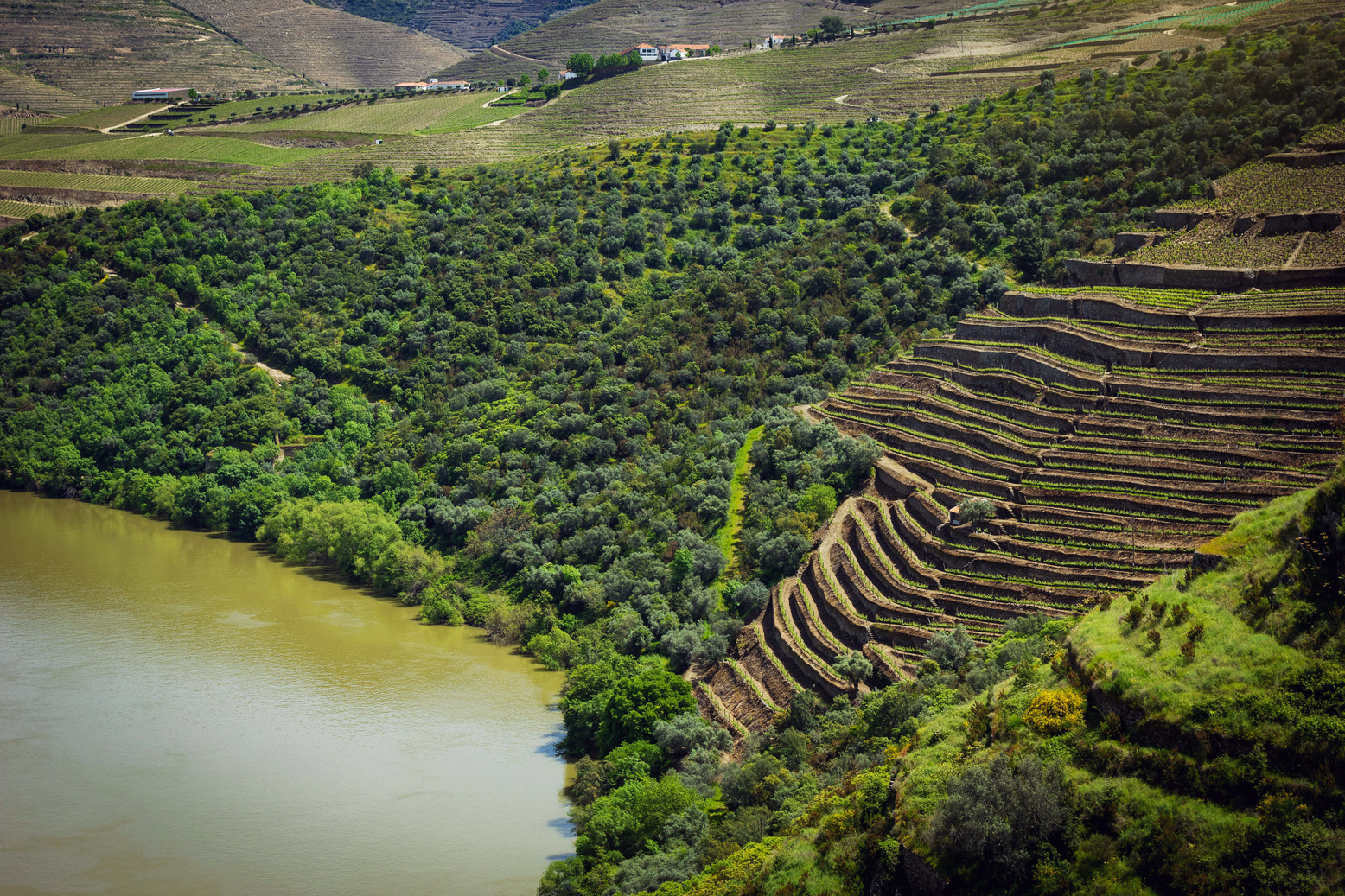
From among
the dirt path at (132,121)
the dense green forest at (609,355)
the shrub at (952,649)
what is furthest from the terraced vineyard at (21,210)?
the shrub at (952,649)

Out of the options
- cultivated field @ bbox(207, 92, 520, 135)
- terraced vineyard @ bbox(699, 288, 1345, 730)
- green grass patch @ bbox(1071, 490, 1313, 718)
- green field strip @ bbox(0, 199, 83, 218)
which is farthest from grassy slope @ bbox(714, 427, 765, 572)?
green field strip @ bbox(0, 199, 83, 218)

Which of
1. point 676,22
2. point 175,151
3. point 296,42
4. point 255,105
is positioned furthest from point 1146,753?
point 296,42

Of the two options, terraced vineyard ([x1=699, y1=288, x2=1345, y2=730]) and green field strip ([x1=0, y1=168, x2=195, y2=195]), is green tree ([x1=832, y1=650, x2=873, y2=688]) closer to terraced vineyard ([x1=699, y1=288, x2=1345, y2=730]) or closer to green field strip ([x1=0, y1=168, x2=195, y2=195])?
terraced vineyard ([x1=699, y1=288, x2=1345, y2=730])

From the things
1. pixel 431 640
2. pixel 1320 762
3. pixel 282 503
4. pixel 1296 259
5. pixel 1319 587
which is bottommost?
pixel 431 640

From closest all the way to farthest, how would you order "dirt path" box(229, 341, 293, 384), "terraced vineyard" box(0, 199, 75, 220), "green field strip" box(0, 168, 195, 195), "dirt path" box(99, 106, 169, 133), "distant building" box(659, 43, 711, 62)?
"dirt path" box(229, 341, 293, 384) → "terraced vineyard" box(0, 199, 75, 220) → "green field strip" box(0, 168, 195, 195) → "dirt path" box(99, 106, 169, 133) → "distant building" box(659, 43, 711, 62)

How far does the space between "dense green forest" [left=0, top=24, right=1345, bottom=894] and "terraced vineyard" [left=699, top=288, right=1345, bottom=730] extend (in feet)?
7.62

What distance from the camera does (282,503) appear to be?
6450 centimetres

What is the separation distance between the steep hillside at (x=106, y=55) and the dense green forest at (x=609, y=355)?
61496mm

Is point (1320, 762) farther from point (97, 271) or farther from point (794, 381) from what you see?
point (97, 271)

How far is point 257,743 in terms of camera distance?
4253cm

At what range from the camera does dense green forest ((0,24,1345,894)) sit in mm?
42281

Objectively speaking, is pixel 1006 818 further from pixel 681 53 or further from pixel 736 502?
→ pixel 681 53

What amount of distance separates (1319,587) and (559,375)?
52059 mm

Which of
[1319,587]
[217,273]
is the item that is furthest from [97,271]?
[1319,587]
